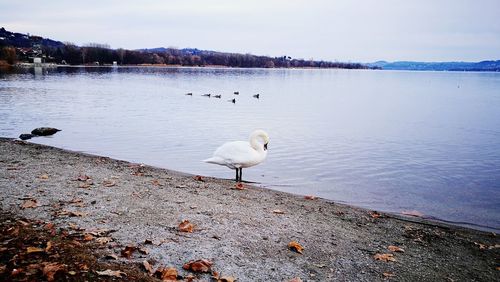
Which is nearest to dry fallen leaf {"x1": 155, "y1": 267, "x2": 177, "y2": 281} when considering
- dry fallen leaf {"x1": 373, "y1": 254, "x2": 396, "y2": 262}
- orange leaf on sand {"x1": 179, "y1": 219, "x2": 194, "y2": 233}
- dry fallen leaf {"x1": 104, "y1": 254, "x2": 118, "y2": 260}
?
dry fallen leaf {"x1": 104, "y1": 254, "x2": 118, "y2": 260}

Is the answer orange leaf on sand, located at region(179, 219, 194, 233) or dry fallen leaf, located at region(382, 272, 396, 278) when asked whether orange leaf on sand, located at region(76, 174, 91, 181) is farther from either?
dry fallen leaf, located at region(382, 272, 396, 278)

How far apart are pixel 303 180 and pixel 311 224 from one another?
21.7ft

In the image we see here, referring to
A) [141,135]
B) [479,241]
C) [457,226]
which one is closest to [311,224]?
[479,241]

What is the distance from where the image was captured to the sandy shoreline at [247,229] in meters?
6.29

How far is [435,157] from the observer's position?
69.2 ft

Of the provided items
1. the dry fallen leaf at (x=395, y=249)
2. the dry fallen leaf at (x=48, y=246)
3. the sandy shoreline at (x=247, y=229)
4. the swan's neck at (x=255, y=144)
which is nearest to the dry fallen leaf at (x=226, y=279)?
the sandy shoreline at (x=247, y=229)

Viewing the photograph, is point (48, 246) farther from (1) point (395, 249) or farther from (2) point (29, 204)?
(1) point (395, 249)

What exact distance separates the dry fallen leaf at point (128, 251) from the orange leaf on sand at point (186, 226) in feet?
4.14

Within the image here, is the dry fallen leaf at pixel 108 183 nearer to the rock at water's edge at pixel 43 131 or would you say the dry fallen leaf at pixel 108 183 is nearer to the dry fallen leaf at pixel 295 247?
the dry fallen leaf at pixel 295 247

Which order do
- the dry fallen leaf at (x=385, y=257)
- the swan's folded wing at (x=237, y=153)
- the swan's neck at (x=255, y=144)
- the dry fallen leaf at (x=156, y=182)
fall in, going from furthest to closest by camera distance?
the swan's neck at (x=255, y=144) → the swan's folded wing at (x=237, y=153) → the dry fallen leaf at (x=156, y=182) → the dry fallen leaf at (x=385, y=257)

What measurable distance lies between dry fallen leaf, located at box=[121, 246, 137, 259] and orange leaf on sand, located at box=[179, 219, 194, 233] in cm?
126

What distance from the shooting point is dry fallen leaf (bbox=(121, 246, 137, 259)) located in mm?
5777

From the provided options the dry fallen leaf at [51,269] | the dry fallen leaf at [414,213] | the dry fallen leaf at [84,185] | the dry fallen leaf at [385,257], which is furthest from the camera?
the dry fallen leaf at [414,213]

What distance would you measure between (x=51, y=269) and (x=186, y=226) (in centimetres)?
287
